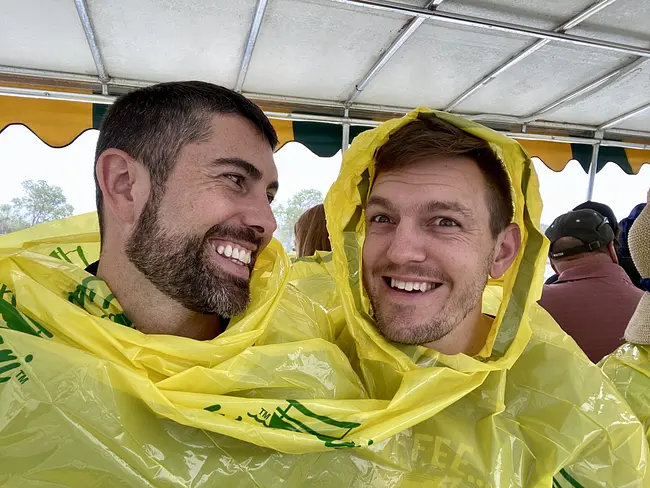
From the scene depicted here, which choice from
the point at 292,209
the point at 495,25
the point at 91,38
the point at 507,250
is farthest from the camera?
the point at 292,209

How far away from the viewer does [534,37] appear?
2430 millimetres

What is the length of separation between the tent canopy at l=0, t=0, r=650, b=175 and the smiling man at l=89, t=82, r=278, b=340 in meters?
1.20

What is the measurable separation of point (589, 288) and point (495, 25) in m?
1.29

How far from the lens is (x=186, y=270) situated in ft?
3.55

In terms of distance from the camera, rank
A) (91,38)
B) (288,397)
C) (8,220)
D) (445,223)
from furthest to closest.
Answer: (8,220) → (91,38) → (445,223) → (288,397)

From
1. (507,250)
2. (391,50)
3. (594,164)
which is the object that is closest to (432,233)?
(507,250)

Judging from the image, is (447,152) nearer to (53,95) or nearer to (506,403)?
(506,403)

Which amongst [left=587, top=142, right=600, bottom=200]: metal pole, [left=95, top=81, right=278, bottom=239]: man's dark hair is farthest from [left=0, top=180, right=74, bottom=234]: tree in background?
[left=587, top=142, right=600, bottom=200]: metal pole

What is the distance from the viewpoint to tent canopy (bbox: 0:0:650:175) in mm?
2232

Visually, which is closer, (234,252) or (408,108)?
(234,252)

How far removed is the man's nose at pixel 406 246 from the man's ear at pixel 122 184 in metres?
0.60

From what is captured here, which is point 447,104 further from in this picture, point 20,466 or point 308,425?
point 20,466

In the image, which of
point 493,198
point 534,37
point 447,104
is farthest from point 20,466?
point 447,104

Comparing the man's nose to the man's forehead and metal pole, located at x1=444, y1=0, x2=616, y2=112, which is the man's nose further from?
metal pole, located at x1=444, y1=0, x2=616, y2=112
